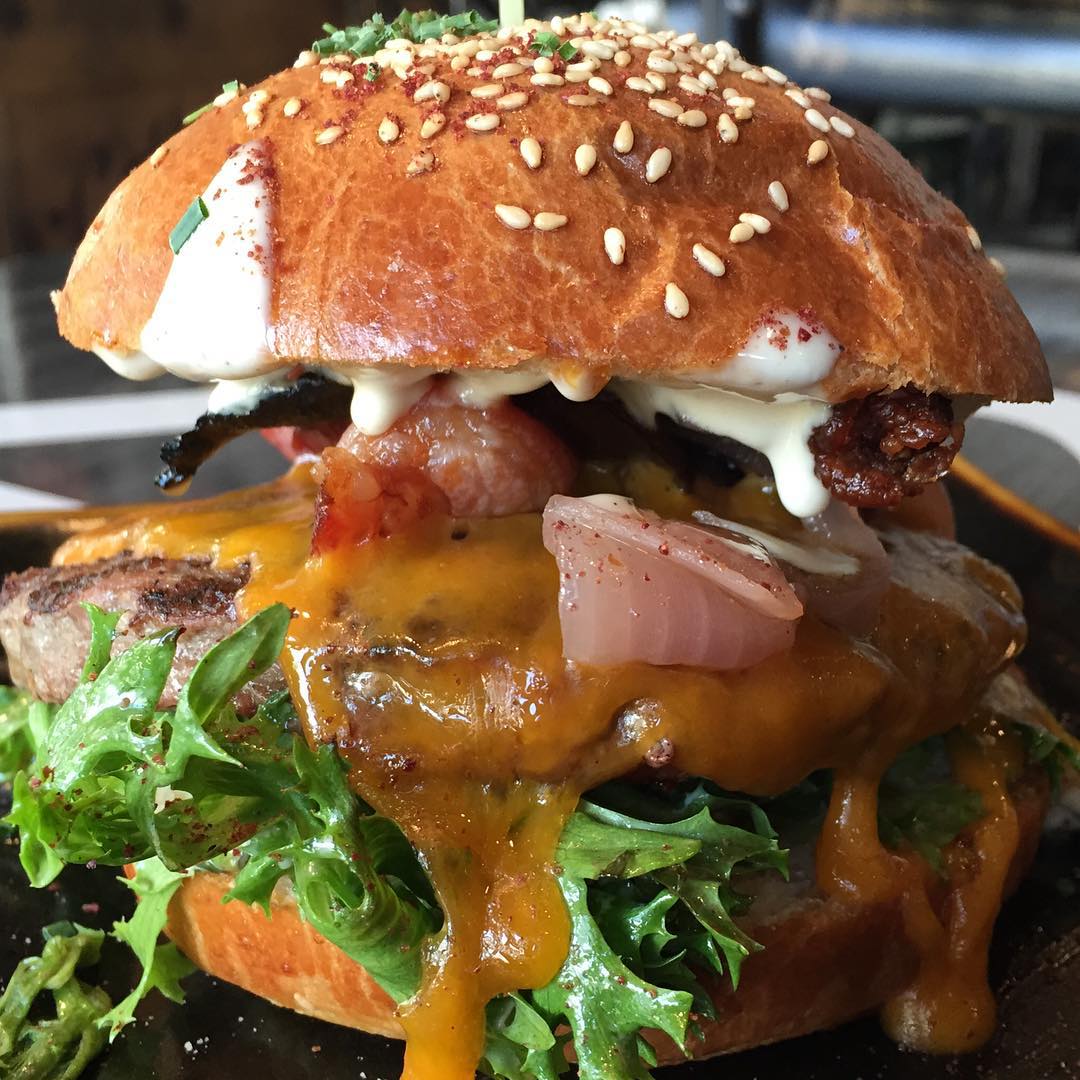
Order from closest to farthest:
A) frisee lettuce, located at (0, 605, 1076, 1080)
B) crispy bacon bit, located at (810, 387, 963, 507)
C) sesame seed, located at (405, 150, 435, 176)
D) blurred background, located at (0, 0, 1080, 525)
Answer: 1. frisee lettuce, located at (0, 605, 1076, 1080)
2. sesame seed, located at (405, 150, 435, 176)
3. crispy bacon bit, located at (810, 387, 963, 507)
4. blurred background, located at (0, 0, 1080, 525)

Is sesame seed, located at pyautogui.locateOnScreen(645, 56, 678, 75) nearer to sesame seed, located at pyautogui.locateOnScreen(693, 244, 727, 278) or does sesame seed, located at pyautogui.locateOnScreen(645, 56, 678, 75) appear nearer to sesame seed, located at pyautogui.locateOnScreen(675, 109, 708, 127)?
sesame seed, located at pyautogui.locateOnScreen(675, 109, 708, 127)

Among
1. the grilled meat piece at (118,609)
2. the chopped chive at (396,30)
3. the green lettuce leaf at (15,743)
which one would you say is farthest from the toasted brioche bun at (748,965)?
the chopped chive at (396,30)

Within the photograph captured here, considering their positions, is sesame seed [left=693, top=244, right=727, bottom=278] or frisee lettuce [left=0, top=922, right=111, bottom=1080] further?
frisee lettuce [left=0, top=922, right=111, bottom=1080]

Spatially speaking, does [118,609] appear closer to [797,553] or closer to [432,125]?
[432,125]

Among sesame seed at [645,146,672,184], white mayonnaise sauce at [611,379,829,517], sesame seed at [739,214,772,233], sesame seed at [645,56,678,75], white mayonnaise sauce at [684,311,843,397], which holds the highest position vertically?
sesame seed at [645,56,678,75]

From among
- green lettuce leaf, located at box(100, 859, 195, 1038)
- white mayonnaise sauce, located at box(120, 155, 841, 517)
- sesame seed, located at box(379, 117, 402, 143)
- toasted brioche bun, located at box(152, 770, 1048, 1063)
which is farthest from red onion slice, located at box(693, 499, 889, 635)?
green lettuce leaf, located at box(100, 859, 195, 1038)

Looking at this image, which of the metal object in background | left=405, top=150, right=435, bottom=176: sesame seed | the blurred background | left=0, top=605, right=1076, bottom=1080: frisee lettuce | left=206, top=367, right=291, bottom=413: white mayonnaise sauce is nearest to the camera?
left=0, top=605, right=1076, bottom=1080: frisee lettuce

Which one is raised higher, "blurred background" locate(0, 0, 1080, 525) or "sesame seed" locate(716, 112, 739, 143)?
"sesame seed" locate(716, 112, 739, 143)
